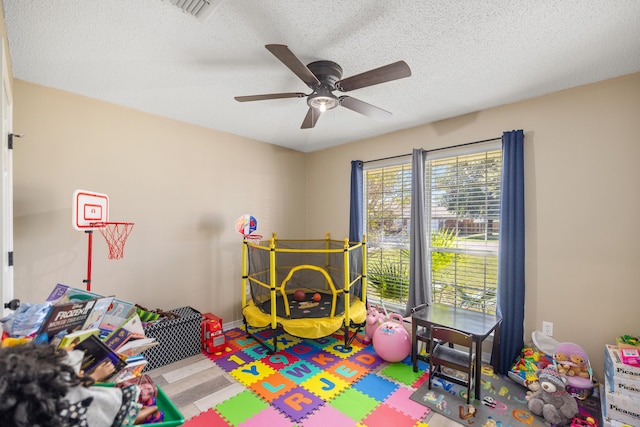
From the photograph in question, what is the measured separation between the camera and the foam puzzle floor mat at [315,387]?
1.96 metres

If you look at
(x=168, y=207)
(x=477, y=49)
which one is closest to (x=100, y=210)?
(x=168, y=207)

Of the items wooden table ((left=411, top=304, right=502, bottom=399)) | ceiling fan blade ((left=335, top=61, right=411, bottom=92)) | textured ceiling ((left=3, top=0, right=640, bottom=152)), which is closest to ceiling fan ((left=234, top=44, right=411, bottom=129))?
ceiling fan blade ((left=335, top=61, right=411, bottom=92))

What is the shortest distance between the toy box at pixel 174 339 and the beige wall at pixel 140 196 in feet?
1.25

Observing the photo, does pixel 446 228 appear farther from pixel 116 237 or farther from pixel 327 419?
pixel 116 237

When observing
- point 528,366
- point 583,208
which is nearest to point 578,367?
point 528,366

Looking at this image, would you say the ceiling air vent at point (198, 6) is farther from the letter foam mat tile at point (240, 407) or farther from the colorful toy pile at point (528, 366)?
the colorful toy pile at point (528, 366)

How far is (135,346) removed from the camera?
3.39 feet

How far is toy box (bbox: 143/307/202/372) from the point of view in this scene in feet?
8.41

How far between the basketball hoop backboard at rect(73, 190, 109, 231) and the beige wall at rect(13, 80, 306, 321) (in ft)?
1.76

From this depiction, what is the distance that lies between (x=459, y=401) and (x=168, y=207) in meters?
3.17

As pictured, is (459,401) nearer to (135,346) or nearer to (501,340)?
(501,340)

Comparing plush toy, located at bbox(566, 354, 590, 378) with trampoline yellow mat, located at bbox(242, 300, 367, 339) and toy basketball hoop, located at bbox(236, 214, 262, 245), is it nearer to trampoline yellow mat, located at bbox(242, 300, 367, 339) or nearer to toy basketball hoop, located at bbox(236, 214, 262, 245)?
trampoline yellow mat, located at bbox(242, 300, 367, 339)

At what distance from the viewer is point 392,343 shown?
2.63 metres

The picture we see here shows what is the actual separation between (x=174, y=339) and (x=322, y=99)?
2.54 m
